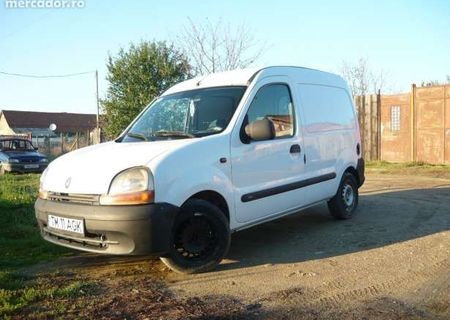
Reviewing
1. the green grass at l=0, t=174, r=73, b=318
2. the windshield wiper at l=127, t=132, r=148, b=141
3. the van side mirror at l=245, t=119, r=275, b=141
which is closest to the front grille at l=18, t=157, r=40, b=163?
the green grass at l=0, t=174, r=73, b=318

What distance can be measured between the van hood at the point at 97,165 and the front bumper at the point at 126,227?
0.66 ft

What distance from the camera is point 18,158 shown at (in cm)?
1859

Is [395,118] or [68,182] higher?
[395,118]

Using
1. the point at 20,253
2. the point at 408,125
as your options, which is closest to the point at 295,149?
the point at 20,253

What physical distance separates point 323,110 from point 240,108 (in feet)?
6.11

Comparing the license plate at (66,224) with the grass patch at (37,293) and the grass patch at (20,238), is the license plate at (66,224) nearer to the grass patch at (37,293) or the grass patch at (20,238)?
the grass patch at (37,293)

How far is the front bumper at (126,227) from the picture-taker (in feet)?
13.5

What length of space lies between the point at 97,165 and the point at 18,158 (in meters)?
15.7

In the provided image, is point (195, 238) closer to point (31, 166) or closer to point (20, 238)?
point (20, 238)

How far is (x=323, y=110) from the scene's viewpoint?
6.55 meters

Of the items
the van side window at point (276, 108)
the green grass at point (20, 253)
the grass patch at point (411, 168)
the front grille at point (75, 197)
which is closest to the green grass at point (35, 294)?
the green grass at point (20, 253)

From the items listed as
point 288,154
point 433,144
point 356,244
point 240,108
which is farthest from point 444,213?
point 433,144

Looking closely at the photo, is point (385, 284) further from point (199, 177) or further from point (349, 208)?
point (349, 208)

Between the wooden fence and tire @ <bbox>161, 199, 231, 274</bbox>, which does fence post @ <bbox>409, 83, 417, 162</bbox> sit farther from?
tire @ <bbox>161, 199, 231, 274</bbox>
